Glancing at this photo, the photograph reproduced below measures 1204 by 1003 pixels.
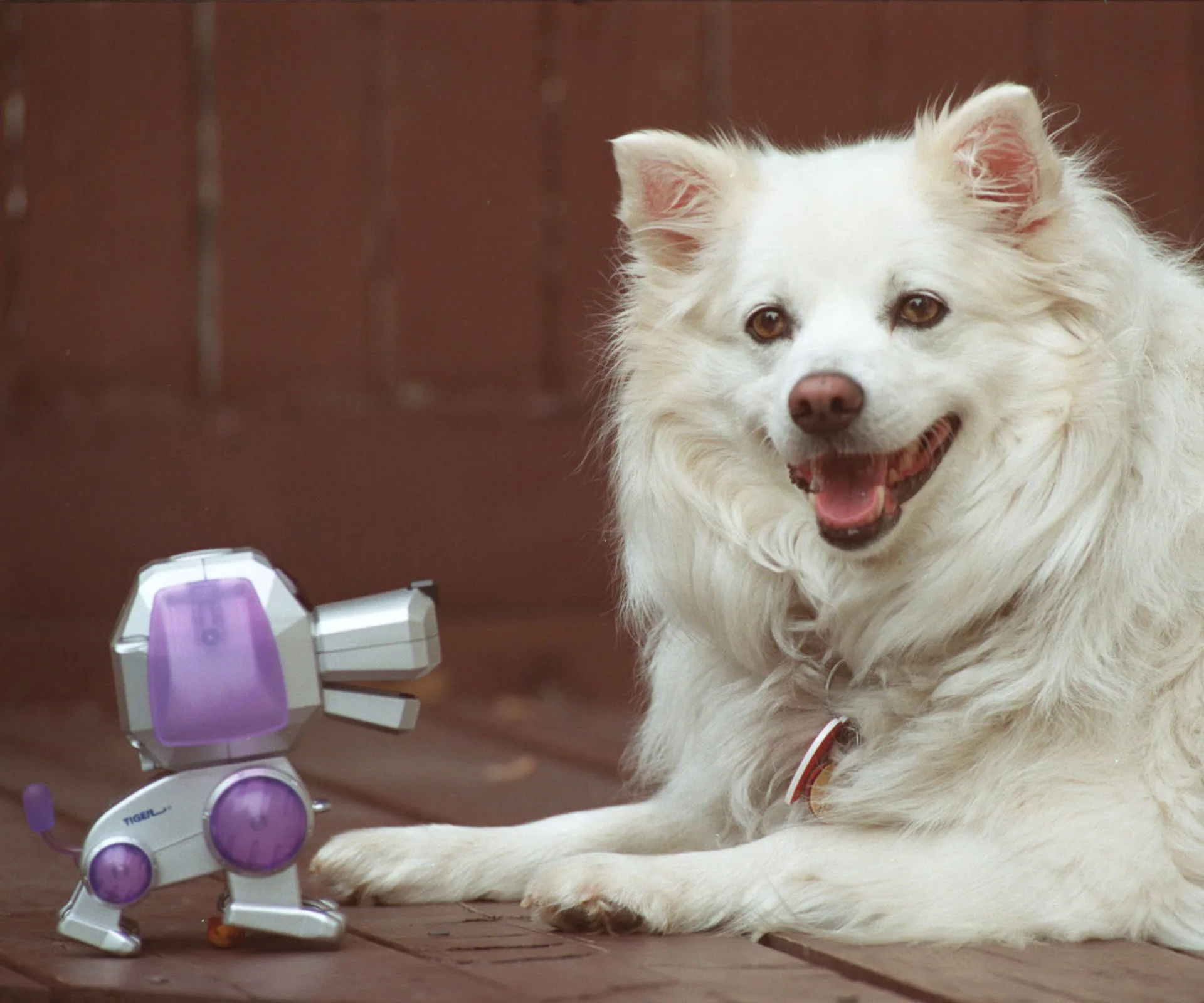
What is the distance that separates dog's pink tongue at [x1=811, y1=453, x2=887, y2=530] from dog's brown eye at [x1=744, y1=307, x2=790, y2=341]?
0.21 meters

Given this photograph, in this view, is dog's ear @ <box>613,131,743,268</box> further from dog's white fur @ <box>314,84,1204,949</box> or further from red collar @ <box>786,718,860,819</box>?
red collar @ <box>786,718,860,819</box>

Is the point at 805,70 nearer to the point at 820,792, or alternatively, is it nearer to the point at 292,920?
the point at 820,792

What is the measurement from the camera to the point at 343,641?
7.09 feet

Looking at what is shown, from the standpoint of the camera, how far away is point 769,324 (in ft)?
8.55

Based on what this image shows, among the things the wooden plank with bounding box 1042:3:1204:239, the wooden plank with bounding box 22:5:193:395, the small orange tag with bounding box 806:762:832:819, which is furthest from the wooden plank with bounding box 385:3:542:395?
the small orange tag with bounding box 806:762:832:819

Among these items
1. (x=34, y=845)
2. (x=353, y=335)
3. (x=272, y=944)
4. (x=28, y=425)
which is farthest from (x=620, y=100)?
(x=272, y=944)

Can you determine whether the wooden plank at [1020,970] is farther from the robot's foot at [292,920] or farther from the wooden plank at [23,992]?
the wooden plank at [23,992]

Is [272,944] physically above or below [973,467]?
below

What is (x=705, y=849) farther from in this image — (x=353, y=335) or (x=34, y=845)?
(x=353, y=335)

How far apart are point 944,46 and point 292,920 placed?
3302mm

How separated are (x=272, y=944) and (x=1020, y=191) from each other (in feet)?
4.95

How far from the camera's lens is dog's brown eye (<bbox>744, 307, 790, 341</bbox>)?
2584mm

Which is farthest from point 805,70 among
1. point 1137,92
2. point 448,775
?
point 448,775

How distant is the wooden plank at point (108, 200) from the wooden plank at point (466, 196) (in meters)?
0.56
